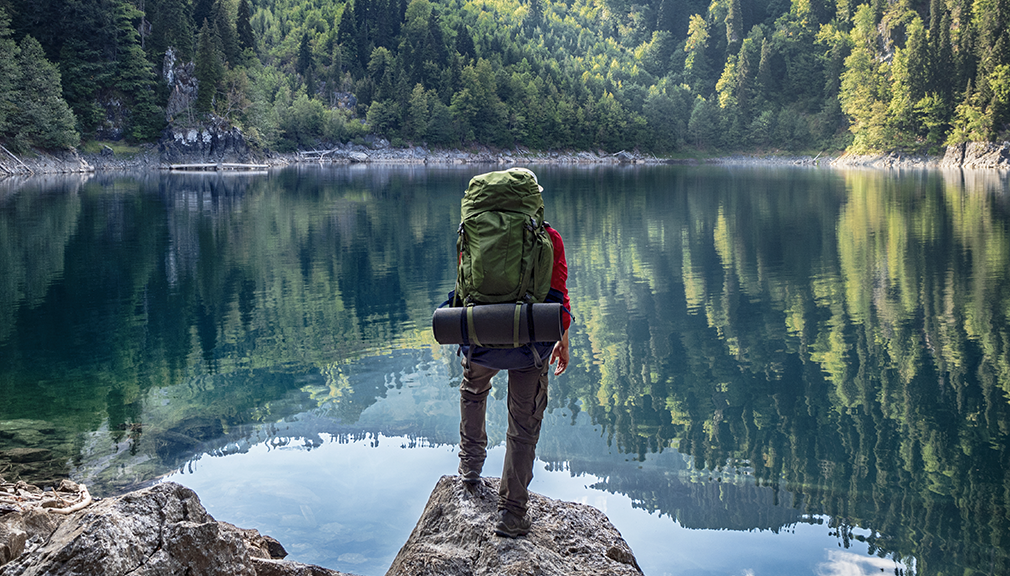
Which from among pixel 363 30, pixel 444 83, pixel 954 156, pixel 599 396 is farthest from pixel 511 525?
pixel 363 30

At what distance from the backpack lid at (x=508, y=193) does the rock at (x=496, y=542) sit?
1987 mm

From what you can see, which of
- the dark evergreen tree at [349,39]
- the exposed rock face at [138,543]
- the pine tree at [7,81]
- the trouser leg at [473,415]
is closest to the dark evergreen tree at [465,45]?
the dark evergreen tree at [349,39]

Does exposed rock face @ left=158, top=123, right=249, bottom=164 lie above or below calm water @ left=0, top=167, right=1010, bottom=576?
above

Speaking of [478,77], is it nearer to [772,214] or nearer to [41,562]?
[772,214]

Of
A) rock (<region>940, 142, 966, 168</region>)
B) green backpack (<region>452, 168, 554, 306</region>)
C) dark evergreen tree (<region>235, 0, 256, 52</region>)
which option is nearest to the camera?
green backpack (<region>452, 168, 554, 306</region>)

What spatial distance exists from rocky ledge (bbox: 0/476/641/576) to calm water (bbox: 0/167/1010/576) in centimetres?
165

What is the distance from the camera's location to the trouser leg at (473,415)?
5.25 m

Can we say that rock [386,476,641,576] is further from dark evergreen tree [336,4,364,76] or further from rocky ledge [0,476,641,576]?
dark evergreen tree [336,4,364,76]

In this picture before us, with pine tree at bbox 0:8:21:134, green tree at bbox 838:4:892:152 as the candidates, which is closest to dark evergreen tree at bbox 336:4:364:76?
pine tree at bbox 0:8:21:134

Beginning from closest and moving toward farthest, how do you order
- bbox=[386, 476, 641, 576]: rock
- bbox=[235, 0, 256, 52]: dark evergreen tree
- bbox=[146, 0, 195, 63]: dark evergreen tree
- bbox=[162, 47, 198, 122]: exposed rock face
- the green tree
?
bbox=[386, 476, 641, 576]: rock < bbox=[162, 47, 198, 122]: exposed rock face < bbox=[146, 0, 195, 63]: dark evergreen tree < the green tree < bbox=[235, 0, 256, 52]: dark evergreen tree

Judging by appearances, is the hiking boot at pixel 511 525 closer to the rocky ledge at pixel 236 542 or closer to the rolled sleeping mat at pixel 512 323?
the rocky ledge at pixel 236 542

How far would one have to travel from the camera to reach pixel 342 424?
963cm

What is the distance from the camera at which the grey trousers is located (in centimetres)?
488

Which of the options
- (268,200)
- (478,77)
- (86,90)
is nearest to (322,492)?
(268,200)
